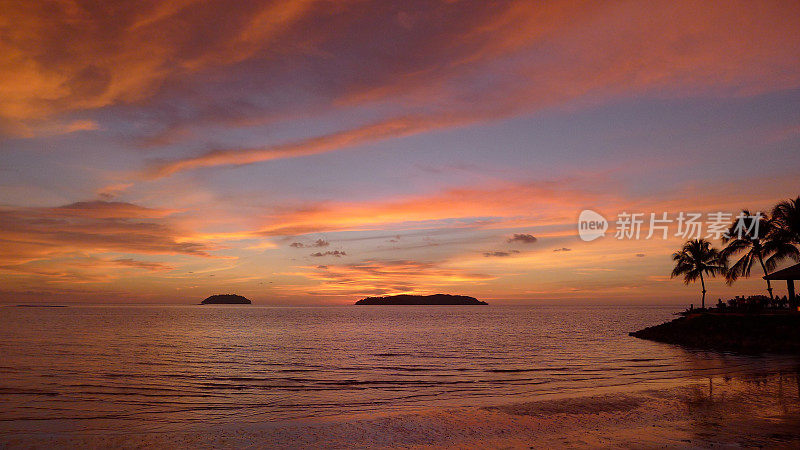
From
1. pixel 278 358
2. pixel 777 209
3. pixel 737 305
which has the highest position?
pixel 777 209

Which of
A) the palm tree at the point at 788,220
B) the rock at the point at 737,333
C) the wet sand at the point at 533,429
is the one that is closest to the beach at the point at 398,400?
the wet sand at the point at 533,429

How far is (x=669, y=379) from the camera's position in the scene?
26188 millimetres

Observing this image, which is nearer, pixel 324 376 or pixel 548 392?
pixel 548 392

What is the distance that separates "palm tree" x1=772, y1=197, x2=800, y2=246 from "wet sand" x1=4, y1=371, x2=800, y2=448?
1499 inches

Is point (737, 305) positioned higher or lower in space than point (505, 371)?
higher

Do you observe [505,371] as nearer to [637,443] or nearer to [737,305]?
[637,443]

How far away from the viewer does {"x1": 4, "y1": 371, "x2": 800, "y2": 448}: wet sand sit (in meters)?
14.1

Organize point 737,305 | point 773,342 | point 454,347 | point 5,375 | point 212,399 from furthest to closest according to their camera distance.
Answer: point 737,305 < point 454,347 < point 773,342 < point 5,375 < point 212,399

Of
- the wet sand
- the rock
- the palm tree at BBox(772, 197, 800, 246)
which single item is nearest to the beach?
the wet sand

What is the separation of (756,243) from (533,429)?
52.2m

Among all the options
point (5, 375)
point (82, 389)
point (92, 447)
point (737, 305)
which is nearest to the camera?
point (92, 447)

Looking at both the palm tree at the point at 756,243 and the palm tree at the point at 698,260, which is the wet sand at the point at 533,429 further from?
the palm tree at the point at 698,260

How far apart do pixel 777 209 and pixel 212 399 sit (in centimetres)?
5612

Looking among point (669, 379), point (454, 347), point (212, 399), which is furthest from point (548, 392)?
point (454, 347)
